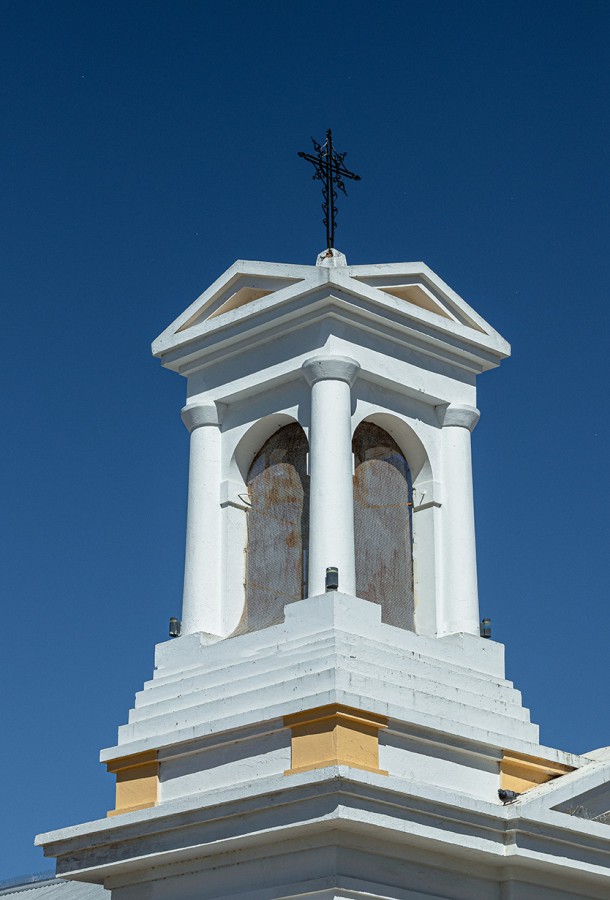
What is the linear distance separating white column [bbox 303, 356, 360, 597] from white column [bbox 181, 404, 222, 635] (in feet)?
4.36

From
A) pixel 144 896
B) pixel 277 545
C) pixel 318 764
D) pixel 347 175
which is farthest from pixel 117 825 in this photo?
pixel 347 175

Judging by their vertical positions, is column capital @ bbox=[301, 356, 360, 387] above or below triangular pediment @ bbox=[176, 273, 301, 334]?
below

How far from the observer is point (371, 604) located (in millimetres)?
14219

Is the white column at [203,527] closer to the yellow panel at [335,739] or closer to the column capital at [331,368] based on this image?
the column capital at [331,368]

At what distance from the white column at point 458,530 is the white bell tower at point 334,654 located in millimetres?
21

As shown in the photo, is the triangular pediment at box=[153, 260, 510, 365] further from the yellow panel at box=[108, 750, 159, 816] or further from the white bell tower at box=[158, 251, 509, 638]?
the yellow panel at box=[108, 750, 159, 816]

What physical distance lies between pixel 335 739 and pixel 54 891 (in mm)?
10766

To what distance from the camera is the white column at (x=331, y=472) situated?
14.3 m

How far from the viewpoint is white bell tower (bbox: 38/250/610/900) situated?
13.1 meters

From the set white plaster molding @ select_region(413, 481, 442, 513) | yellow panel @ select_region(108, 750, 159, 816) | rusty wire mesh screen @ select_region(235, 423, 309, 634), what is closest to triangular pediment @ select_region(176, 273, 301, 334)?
rusty wire mesh screen @ select_region(235, 423, 309, 634)

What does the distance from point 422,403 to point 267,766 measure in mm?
4202

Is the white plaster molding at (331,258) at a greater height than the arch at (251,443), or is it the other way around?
the white plaster molding at (331,258)

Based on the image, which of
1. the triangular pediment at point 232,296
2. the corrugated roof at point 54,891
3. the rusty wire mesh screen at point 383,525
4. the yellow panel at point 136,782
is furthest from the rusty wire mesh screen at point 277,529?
the corrugated roof at point 54,891

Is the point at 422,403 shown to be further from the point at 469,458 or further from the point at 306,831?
the point at 306,831
